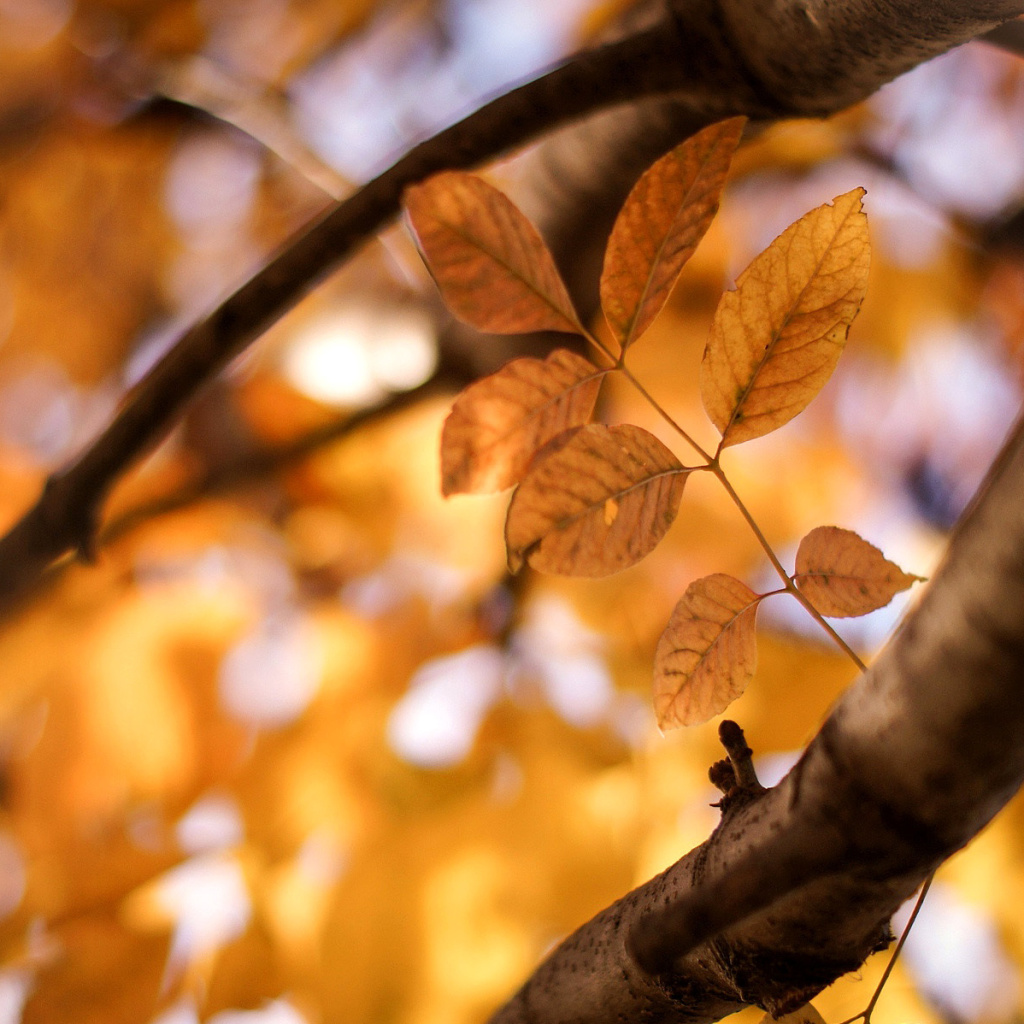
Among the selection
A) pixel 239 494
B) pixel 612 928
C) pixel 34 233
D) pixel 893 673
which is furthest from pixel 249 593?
pixel 893 673

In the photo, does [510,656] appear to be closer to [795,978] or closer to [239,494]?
[239,494]

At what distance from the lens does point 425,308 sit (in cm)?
84

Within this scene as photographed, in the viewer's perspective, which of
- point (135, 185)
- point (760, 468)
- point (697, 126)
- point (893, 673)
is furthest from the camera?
point (135, 185)

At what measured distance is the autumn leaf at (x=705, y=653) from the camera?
0.21 metres

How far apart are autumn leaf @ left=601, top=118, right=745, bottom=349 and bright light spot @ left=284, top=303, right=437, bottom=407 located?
0.61m

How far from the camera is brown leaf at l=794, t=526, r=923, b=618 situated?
0.20 meters

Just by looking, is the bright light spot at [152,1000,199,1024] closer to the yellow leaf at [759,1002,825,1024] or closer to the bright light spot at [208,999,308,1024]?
the bright light spot at [208,999,308,1024]

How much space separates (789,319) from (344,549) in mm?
743

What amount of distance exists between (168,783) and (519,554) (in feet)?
2.22

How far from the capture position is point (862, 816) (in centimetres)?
17

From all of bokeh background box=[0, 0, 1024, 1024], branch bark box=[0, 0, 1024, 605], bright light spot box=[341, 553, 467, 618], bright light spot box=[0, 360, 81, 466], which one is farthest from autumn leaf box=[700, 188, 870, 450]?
bright light spot box=[0, 360, 81, 466]

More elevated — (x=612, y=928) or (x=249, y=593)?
(x=249, y=593)

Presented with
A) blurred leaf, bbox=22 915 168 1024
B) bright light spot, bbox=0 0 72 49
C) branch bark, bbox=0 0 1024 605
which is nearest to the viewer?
branch bark, bbox=0 0 1024 605

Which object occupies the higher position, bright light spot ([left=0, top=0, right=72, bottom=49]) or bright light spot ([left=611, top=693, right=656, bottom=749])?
bright light spot ([left=0, top=0, right=72, bottom=49])
